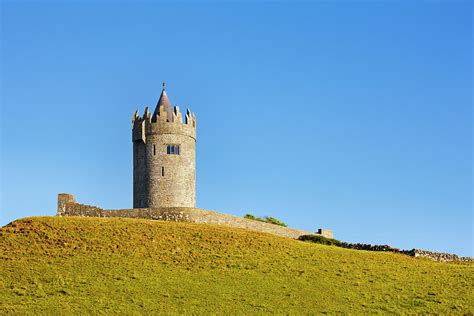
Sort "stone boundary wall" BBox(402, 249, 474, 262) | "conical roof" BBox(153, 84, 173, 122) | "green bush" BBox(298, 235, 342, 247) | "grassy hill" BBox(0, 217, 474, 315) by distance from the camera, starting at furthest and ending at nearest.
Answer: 1. "conical roof" BBox(153, 84, 173, 122)
2. "green bush" BBox(298, 235, 342, 247)
3. "stone boundary wall" BBox(402, 249, 474, 262)
4. "grassy hill" BBox(0, 217, 474, 315)

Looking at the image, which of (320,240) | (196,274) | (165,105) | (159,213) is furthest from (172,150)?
(196,274)

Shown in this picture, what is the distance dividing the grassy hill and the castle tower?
10444 millimetres

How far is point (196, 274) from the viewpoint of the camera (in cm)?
4575

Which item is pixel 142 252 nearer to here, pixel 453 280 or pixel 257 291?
pixel 257 291

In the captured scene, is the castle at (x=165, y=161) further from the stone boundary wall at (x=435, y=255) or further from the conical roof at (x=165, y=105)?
the stone boundary wall at (x=435, y=255)

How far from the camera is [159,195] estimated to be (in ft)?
221

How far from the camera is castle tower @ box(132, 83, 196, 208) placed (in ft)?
222

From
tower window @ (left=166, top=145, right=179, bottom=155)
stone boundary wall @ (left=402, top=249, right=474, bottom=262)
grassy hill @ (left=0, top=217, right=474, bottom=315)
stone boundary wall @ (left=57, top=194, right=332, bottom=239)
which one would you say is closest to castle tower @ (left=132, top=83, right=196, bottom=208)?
tower window @ (left=166, top=145, right=179, bottom=155)

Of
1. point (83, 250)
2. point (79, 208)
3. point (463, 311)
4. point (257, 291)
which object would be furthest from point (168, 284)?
point (79, 208)

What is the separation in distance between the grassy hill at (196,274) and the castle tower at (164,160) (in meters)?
10.4

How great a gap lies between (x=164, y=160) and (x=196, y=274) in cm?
2370

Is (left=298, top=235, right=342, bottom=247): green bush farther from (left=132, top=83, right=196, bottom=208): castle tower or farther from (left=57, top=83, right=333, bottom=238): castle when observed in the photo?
(left=132, top=83, right=196, bottom=208): castle tower

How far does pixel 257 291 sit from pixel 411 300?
889cm

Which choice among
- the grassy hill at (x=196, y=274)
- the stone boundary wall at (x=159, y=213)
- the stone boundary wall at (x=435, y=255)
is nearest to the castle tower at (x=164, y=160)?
the stone boundary wall at (x=159, y=213)
